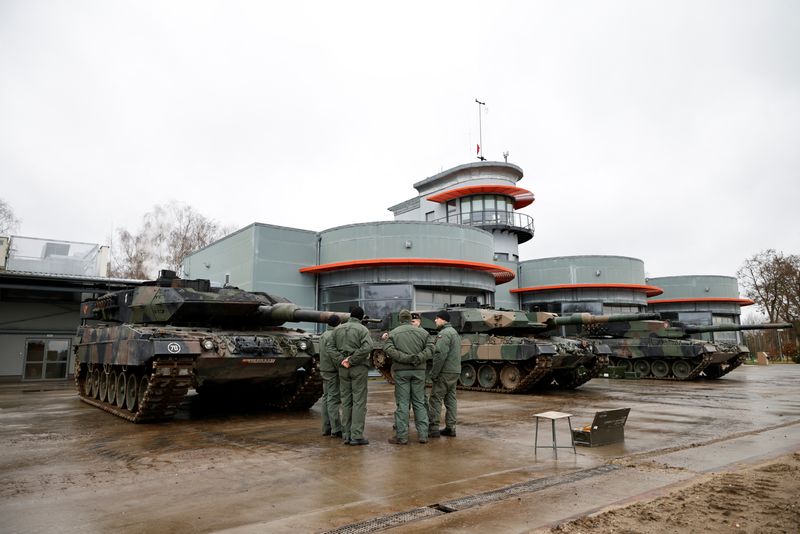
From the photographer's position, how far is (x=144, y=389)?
9.84 meters

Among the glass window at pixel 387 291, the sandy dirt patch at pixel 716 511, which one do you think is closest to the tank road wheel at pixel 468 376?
the glass window at pixel 387 291

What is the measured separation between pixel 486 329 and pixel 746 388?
28.8 feet

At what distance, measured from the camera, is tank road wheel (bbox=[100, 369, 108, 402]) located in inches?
476

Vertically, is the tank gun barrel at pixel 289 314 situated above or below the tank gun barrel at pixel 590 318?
below

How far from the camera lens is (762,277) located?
47250mm

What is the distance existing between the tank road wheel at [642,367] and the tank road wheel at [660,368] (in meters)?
0.25

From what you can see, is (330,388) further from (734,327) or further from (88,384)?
(734,327)

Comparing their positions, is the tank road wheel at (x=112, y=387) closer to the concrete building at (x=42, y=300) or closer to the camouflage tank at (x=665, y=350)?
the concrete building at (x=42, y=300)

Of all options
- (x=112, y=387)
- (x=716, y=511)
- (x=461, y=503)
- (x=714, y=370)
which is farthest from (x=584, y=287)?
(x=461, y=503)

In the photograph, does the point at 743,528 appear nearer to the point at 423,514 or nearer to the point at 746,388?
the point at 423,514

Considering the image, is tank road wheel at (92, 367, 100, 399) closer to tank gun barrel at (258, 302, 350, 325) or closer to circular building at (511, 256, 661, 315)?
tank gun barrel at (258, 302, 350, 325)

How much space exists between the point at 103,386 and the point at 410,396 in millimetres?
8136

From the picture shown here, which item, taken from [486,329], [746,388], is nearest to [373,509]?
[486,329]

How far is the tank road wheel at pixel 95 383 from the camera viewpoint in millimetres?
12883
